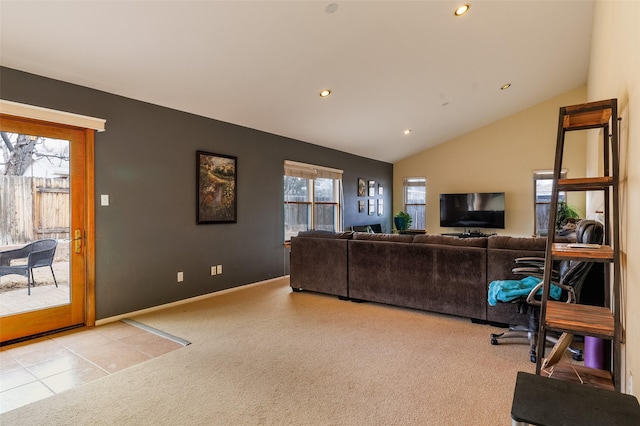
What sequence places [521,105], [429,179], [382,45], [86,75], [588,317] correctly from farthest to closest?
[429,179]
[521,105]
[382,45]
[86,75]
[588,317]

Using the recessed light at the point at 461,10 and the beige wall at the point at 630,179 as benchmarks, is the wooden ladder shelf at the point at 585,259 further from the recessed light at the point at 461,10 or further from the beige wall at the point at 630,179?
the recessed light at the point at 461,10

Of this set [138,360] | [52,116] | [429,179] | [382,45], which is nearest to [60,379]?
[138,360]

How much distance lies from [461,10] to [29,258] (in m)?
4.60

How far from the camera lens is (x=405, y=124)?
6324mm

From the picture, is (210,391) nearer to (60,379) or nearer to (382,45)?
(60,379)

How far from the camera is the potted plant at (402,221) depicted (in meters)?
8.23

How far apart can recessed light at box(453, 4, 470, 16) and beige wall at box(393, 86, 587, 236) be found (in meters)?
4.61

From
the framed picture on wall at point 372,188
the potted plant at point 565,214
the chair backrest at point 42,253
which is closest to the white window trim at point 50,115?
the chair backrest at point 42,253

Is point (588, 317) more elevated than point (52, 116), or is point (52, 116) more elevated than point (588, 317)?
point (52, 116)

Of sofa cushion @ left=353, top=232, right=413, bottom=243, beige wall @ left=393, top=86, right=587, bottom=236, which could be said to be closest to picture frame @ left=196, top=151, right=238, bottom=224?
sofa cushion @ left=353, top=232, right=413, bottom=243

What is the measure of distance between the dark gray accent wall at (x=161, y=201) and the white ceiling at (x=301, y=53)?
177 mm

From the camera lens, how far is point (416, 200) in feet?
28.4

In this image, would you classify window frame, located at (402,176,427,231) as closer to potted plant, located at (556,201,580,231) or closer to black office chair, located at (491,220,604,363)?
potted plant, located at (556,201,580,231)

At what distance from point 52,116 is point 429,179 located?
7.21 m
